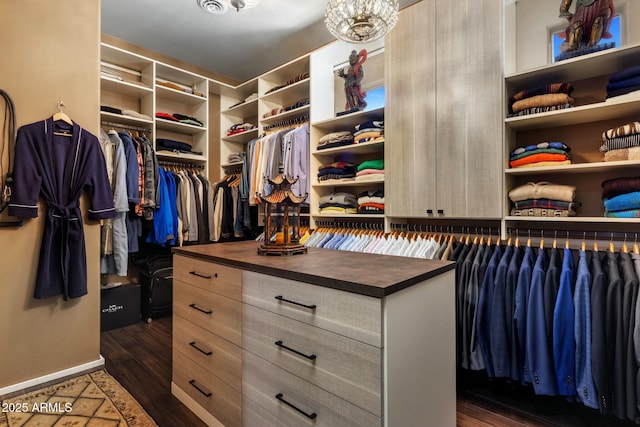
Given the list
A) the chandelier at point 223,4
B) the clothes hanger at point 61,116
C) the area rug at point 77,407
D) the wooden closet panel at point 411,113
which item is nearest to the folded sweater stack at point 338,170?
the wooden closet panel at point 411,113

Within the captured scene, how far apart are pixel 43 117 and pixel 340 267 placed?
7.14 ft

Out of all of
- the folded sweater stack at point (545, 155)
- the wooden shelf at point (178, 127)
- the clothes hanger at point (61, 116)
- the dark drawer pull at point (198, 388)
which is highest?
the wooden shelf at point (178, 127)

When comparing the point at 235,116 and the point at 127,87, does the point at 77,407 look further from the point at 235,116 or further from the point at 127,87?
the point at 235,116

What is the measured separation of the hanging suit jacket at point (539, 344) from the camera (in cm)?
160

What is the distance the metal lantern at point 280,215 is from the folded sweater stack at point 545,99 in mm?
1467

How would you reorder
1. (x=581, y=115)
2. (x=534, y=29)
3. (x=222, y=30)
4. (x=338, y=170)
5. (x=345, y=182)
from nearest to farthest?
(x=581, y=115)
(x=534, y=29)
(x=345, y=182)
(x=338, y=170)
(x=222, y=30)

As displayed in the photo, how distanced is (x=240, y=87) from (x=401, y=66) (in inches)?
87.2

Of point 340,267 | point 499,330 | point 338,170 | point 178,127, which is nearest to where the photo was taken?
point 340,267

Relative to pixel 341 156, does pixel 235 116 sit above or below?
above

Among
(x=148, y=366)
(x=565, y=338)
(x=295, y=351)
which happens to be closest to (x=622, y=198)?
(x=565, y=338)

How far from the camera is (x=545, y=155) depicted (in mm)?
1901

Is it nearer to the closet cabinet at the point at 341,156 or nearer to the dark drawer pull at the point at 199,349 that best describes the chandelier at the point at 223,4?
the closet cabinet at the point at 341,156

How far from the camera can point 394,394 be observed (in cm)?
100

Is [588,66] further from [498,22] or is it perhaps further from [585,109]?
[498,22]
